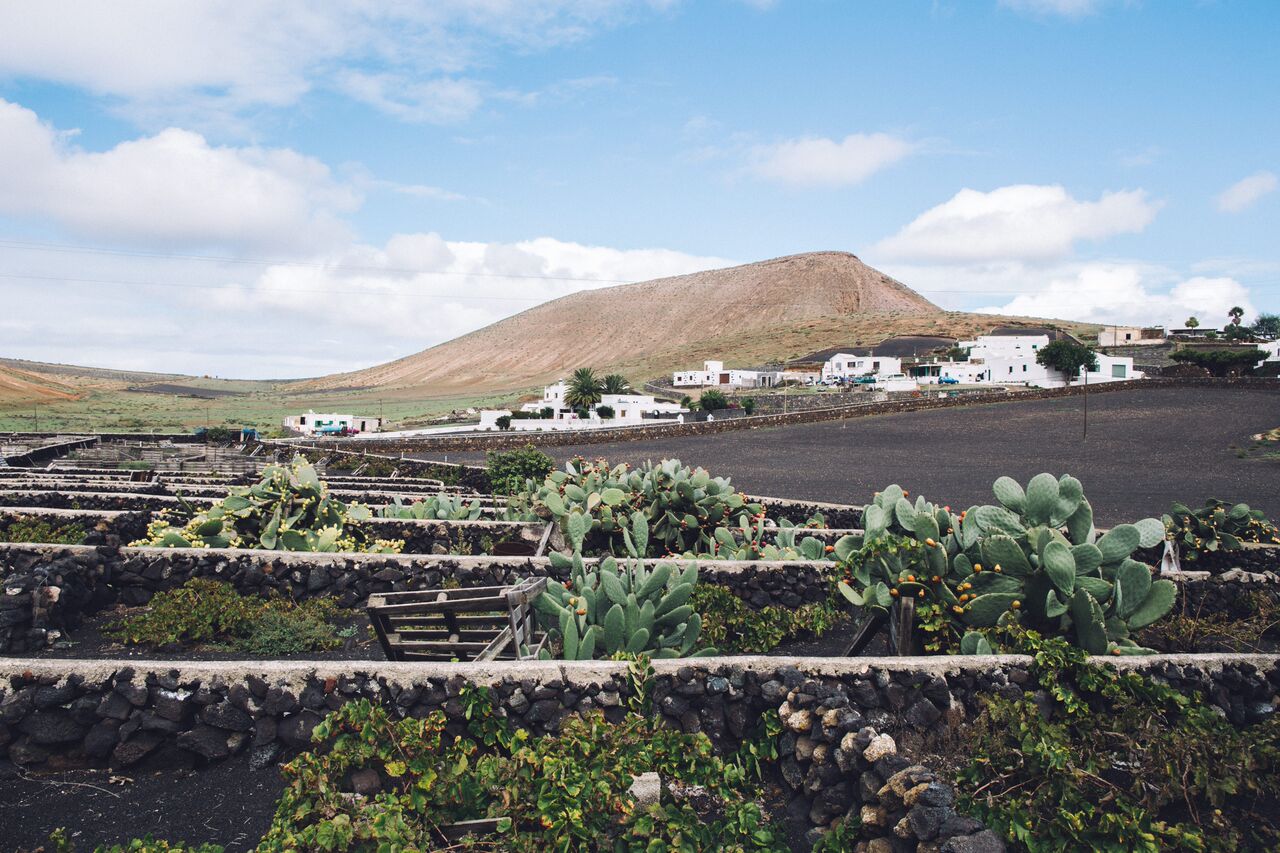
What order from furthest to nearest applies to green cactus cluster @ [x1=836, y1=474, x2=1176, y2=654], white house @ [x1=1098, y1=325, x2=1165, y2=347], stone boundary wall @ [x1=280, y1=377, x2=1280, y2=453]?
white house @ [x1=1098, y1=325, x2=1165, y2=347], stone boundary wall @ [x1=280, y1=377, x2=1280, y2=453], green cactus cluster @ [x1=836, y1=474, x2=1176, y2=654]

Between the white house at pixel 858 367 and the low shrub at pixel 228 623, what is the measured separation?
2743 inches

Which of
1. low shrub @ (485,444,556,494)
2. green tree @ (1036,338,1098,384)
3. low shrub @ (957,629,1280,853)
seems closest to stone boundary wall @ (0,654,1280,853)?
low shrub @ (957,629,1280,853)

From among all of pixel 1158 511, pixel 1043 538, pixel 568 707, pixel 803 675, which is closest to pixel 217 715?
pixel 568 707

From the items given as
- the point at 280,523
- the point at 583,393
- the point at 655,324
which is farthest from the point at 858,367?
the point at 655,324

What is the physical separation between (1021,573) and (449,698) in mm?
4135

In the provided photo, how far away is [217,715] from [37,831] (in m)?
1.02

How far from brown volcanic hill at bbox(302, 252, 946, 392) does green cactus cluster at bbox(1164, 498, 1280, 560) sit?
12534 centimetres

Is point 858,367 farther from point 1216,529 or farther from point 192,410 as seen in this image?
point 192,410

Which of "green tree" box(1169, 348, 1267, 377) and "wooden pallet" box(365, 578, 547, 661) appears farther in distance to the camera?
"green tree" box(1169, 348, 1267, 377)

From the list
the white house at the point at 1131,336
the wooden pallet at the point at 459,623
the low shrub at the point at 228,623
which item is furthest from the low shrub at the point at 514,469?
the white house at the point at 1131,336

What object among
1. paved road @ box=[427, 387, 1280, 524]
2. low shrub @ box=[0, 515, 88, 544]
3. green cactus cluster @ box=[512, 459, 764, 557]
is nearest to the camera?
green cactus cluster @ box=[512, 459, 764, 557]

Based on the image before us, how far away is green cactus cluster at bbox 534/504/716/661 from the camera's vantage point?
19.6 ft

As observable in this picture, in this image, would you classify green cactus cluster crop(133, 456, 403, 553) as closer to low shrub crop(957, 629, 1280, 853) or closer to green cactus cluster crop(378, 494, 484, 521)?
green cactus cluster crop(378, 494, 484, 521)

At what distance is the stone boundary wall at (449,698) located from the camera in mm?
5094
